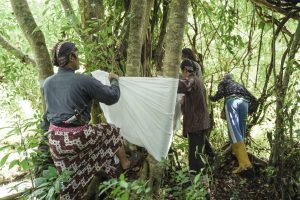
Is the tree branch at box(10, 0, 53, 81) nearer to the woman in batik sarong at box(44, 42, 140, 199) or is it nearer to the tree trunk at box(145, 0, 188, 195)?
the woman in batik sarong at box(44, 42, 140, 199)

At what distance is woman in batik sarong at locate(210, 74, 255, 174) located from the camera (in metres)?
4.30

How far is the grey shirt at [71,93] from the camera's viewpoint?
269 cm

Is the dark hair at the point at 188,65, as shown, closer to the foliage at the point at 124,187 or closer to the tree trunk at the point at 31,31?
the tree trunk at the point at 31,31

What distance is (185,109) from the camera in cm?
391

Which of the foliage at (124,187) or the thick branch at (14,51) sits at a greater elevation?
the thick branch at (14,51)

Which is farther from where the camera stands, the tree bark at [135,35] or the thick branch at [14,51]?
the thick branch at [14,51]

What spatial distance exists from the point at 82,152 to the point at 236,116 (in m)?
2.15

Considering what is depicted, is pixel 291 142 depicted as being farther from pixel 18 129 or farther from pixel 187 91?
pixel 18 129

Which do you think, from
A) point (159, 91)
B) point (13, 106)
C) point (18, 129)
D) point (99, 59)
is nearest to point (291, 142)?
point (159, 91)

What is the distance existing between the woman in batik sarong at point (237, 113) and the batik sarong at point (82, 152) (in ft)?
5.74

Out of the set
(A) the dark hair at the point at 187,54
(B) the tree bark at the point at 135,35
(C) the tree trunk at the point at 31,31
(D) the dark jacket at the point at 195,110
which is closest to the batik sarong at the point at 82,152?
(B) the tree bark at the point at 135,35

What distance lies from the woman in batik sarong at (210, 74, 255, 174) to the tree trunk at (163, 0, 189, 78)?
1.56 meters

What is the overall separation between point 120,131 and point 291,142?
1.64 meters

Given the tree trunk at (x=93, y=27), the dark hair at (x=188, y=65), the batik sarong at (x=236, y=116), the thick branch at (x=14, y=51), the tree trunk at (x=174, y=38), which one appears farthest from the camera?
the batik sarong at (x=236, y=116)
